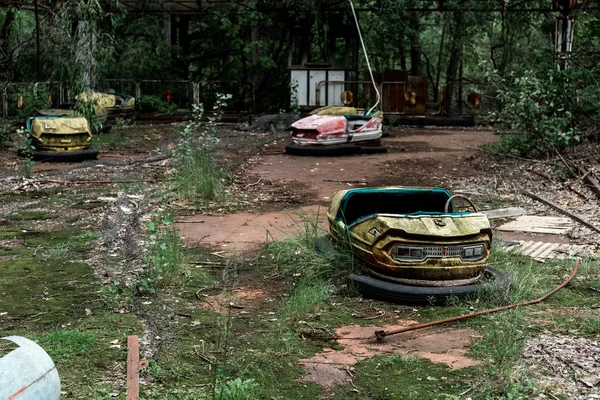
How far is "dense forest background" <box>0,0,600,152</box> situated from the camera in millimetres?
12923

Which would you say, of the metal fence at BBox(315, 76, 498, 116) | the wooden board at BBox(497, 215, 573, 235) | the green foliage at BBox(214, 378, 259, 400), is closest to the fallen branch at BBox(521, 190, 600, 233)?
the wooden board at BBox(497, 215, 573, 235)

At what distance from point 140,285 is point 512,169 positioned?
25.8 feet

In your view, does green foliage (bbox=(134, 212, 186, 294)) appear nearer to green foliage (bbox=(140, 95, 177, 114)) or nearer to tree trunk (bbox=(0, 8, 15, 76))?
tree trunk (bbox=(0, 8, 15, 76))

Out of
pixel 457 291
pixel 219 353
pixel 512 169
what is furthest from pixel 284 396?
pixel 512 169

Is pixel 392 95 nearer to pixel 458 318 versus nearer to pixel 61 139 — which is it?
pixel 61 139

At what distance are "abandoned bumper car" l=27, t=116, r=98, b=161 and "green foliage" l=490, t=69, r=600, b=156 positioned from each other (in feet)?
21.9

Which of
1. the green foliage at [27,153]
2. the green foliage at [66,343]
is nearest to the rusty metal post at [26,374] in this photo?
the green foliage at [66,343]

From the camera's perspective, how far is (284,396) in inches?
163

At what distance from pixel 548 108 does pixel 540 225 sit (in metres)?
4.35

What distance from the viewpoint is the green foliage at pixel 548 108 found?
11883 millimetres

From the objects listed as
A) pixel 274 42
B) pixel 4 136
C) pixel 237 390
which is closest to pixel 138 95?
pixel 274 42

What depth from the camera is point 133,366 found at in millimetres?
4328

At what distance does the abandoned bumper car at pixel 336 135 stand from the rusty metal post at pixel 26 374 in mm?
11127

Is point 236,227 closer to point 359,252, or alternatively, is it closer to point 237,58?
point 359,252
